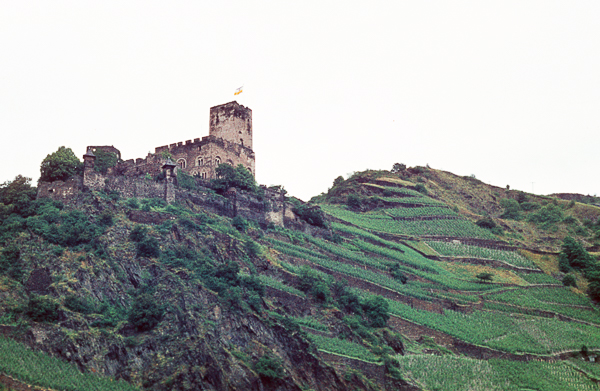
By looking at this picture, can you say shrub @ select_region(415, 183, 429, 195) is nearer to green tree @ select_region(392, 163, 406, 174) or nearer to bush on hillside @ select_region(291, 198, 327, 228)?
green tree @ select_region(392, 163, 406, 174)

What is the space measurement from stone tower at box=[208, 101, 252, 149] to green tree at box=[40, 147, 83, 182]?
17118 mm

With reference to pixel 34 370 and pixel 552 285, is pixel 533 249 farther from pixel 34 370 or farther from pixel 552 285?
pixel 34 370

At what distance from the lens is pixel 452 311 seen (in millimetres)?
54562

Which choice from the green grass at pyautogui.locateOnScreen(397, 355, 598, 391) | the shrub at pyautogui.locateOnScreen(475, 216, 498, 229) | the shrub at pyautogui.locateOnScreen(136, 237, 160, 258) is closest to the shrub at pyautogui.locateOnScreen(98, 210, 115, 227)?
the shrub at pyautogui.locateOnScreen(136, 237, 160, 258)

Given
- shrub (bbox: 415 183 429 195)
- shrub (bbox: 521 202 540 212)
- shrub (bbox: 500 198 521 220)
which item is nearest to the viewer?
shrub (bbox: 415 183 429 195)

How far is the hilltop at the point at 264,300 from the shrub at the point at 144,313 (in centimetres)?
8

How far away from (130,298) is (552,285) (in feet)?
138

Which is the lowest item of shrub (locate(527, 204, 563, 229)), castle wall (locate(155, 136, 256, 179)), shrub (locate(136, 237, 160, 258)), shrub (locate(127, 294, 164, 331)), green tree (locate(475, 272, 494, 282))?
shrub (locate(127, 294, 164, 331))

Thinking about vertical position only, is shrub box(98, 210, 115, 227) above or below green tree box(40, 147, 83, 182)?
below

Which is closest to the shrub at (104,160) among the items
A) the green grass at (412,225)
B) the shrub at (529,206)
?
the green grass at (412,225)

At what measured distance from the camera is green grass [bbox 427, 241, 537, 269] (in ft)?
228

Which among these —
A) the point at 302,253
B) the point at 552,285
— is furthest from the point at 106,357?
the point at 552,285

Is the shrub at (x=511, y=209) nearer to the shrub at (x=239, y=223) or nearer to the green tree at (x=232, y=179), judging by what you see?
the green tree at (x=232, y=179)

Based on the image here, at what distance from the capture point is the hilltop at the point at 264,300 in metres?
33.5
